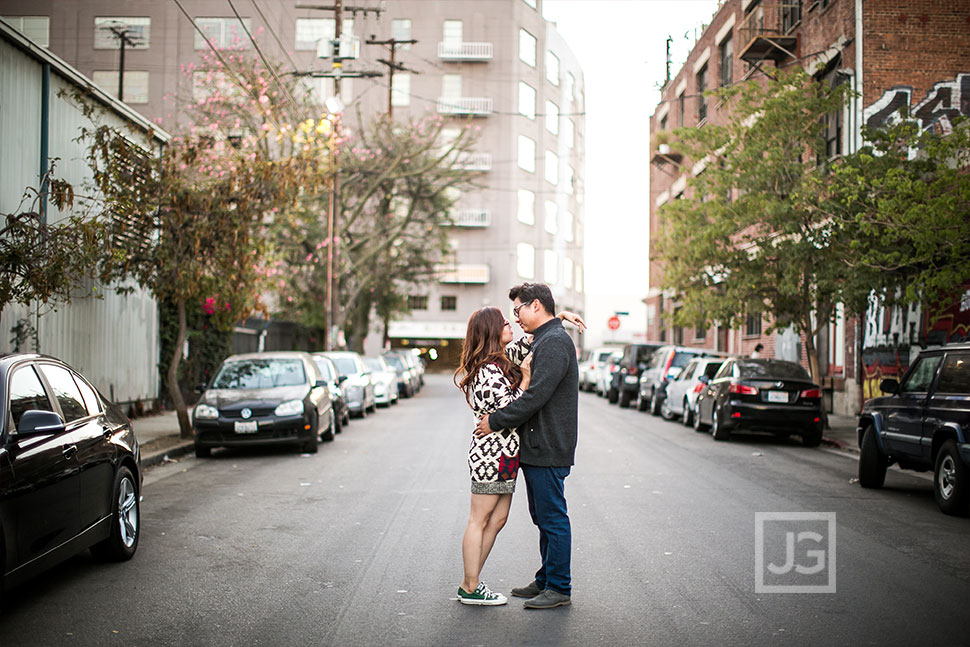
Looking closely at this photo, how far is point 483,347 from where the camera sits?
19.2 feet

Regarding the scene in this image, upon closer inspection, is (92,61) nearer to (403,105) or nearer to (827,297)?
(827,297)

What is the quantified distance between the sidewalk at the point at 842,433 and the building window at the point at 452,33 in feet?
141

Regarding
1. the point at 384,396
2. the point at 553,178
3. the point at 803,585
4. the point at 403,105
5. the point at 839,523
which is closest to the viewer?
the point at 803,585

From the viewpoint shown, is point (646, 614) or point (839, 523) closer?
point (646, 614)

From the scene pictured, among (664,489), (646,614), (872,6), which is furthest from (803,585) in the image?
(872,6)

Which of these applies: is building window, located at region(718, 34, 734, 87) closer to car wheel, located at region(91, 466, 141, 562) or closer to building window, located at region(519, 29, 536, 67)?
building window, located at region(519, 29, 536, 67)

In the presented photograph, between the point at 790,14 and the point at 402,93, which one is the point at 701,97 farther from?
the point at 402,93

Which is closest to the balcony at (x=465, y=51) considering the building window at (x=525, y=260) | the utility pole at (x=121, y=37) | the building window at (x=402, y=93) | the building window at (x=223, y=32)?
the building window at (x=402, y=93)

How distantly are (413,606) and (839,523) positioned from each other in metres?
4.80

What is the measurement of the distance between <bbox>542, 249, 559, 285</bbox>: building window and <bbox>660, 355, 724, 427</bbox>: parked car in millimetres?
44175

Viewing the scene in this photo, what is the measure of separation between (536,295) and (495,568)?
2200 millimetres

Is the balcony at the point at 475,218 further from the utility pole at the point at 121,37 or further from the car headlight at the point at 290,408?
the car headlight at the point at 290,408

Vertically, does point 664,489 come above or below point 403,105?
below

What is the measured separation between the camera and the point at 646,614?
5820 mm
